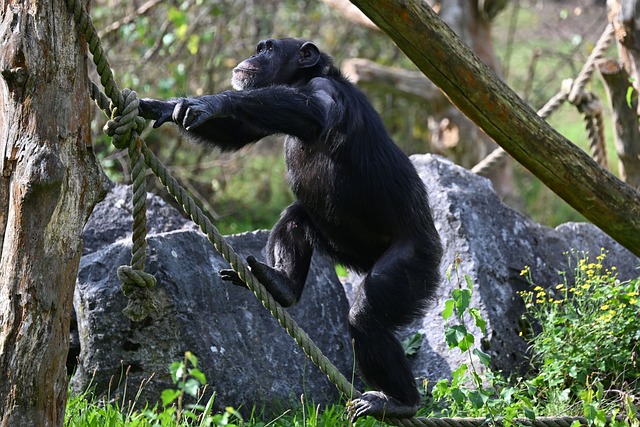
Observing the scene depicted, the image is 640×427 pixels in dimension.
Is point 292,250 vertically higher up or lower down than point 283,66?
lower down

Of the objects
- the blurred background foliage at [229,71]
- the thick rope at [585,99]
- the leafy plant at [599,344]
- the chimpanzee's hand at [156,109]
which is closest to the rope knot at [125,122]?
the chimpanzee's hand at [156,109]

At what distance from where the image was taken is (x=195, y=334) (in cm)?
493

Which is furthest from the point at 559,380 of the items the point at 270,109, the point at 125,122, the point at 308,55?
the point at 125,122

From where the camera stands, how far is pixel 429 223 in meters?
4.74

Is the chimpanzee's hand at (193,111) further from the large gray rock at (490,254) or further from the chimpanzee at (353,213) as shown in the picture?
the large gray rock at (490,254)

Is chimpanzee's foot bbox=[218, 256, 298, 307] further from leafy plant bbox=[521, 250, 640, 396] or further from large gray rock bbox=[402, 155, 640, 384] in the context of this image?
leafy plant bbox=[521, 250, 640, 396]

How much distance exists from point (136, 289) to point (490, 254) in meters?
2.96

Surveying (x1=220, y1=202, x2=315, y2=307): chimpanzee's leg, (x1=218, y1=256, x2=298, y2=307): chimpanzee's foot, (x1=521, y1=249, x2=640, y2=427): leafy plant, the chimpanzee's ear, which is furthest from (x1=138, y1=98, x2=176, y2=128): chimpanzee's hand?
(x1=521, y1=249, x2=640, y2=427): leafy plant

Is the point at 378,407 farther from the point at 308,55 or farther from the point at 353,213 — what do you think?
the point at 308,55

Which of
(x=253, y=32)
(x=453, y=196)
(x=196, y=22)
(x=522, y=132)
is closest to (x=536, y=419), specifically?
(x=522, y=132)

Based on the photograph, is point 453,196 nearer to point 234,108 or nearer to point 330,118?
point 330,118

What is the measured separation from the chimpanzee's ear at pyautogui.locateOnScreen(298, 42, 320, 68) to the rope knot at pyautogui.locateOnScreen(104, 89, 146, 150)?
1731 millimetres

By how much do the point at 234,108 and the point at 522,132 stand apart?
154 cm

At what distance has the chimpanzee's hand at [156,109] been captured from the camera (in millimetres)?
3910
